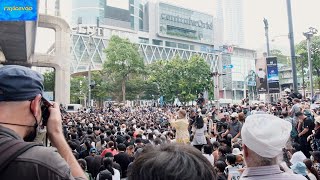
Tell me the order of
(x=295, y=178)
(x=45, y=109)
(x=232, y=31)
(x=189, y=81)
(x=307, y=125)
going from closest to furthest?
1. (x=45, y=109)
2. (x=295, y=178)
3. (x=307, y=125)
4. (x=189, y=81)
5. (x=232, y=31)

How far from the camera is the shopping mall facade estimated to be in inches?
2746

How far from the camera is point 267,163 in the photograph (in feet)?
6.94

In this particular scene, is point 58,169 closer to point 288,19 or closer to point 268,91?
point 288,19

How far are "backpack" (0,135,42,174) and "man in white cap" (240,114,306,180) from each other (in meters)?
1.39

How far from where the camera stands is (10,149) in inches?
50.8

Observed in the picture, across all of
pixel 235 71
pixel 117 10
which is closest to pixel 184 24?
pixel 235 71

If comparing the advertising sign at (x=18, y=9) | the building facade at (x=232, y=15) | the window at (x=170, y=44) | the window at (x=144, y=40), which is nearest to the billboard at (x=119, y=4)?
the window at (x=144, y=40)

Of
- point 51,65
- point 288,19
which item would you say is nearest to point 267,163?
point 288,19

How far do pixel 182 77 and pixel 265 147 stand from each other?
42.4 meters

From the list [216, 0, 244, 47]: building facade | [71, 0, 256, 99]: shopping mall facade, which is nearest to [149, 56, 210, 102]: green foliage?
[71, 0, 256, 99]: shopping mall facade

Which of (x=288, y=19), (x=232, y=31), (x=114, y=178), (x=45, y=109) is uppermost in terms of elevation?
(x=232, y=31)

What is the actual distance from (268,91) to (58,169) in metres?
14.0

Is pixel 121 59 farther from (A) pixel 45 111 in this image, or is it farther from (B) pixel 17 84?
(B) pixel 17 84

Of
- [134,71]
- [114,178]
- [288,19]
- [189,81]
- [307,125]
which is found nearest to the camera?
[114,178]
